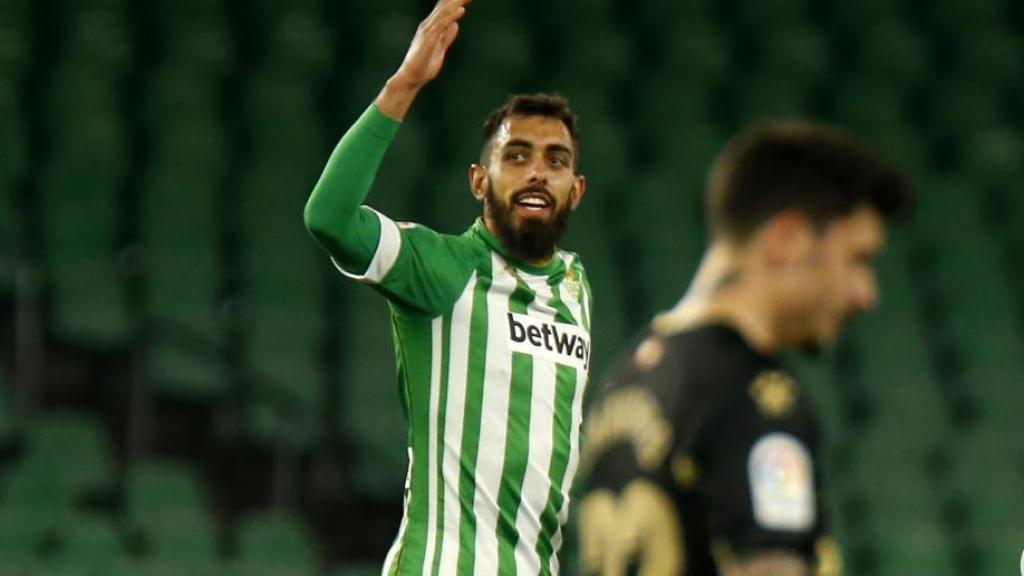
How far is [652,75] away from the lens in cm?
1127

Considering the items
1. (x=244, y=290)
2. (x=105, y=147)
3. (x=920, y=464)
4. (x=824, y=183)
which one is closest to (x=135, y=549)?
(x=244, y=290)

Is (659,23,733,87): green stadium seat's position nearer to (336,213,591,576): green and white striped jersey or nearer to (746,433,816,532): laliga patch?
(336,213,591,576): green and white striped jersey

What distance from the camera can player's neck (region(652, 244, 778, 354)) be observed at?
8.03ft

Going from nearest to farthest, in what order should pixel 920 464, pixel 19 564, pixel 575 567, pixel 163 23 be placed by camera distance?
1. pixel 19 564
2. pixel 575 567
3. pixel 920 464
4. pixel 163 23

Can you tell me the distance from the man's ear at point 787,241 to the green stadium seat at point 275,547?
5.58 meters

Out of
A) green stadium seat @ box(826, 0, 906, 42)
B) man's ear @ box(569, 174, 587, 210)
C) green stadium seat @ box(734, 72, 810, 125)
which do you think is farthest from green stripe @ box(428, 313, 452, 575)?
green stadium seat @ box(826, 0, 906, 42)

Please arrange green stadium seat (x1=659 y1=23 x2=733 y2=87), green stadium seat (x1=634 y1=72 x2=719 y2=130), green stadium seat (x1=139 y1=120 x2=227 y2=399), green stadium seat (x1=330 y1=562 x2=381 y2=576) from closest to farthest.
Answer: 1. green stadium seat (x1=330 y1=562 x2=381 y2=576)
2. green stadium seat (x1=139 y1=120 x2=227 y2=399)
3. green stadium seat (x1=634 y1=72 x2=719 y2=130)
4. green stadium seat (x1=659 y1=23 x2=733 y2=87)

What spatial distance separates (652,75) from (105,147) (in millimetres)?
3554

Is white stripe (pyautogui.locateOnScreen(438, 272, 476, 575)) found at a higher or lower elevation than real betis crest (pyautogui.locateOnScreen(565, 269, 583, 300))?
lower

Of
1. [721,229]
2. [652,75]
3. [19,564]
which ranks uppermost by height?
[652,75]

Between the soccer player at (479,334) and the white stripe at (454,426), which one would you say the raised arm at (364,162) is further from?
the white stripe at (454,426)

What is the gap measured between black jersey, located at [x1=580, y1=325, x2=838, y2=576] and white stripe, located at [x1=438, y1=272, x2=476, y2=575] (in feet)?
4.83

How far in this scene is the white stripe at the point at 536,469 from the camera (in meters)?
4.05

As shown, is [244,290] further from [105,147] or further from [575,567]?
[575,567]
